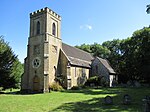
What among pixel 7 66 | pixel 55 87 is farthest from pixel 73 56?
pixel 7 66

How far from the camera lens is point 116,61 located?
67562mm

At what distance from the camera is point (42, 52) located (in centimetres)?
3616

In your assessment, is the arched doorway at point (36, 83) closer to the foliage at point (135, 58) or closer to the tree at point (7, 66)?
the tree at point (7, 66)

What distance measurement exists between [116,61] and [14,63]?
129ft

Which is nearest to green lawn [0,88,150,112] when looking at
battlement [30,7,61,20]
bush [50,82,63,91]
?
bush [50,82,63,91]

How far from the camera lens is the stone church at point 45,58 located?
35812mm

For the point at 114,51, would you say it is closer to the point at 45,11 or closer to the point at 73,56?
the point at 73,56

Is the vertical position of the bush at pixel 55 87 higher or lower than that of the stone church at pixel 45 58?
lower

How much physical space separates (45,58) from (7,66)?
7.62 meters

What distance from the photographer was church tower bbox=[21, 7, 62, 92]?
35.6 meters

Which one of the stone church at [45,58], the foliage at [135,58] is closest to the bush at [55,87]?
the stone church at [45,58]

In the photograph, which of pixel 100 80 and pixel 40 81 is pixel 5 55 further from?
pixel 100 80

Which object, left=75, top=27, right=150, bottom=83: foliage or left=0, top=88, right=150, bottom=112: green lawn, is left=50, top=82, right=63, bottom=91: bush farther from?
left=75, top=27, right=150, bottom=83: foliage

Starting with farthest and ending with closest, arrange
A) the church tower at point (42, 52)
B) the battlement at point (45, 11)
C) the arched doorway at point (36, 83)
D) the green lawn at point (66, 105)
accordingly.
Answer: the battlement at point (45, 11)
the arched doorway at point (36, 83)
the church tower at point (42, 52)
the green lawn at point (66, 105)
